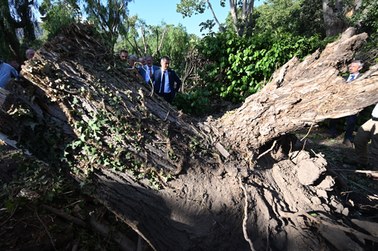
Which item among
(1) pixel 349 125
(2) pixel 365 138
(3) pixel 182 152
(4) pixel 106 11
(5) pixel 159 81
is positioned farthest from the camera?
(4) pixel 106 11

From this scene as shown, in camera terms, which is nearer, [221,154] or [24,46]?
[221,154]

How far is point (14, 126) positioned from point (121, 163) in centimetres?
88

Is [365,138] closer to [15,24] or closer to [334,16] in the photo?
[334,16]

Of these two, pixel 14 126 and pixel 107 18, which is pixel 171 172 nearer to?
pixel 14 126

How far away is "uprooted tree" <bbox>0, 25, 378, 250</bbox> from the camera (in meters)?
2.25

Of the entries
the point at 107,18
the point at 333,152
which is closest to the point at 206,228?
the point at 333,152

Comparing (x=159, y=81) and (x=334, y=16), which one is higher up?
(x=334, y=16)

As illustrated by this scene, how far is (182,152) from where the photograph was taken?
2.55 metres

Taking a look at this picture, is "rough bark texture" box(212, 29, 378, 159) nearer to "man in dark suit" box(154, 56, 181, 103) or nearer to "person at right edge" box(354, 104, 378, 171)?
"man in dark suit" box(154, 56, 181, 103)

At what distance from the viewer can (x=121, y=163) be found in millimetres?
2289

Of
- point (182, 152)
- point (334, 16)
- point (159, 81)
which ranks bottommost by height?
point (182, 152)

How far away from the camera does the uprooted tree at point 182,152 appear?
2.25 meters

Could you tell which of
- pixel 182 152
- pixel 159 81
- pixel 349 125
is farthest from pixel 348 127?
pixel 182 152

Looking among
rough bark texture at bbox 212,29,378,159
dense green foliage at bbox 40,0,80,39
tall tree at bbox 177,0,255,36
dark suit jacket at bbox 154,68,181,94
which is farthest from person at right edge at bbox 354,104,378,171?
dense green foliage at bbox 40,0,80,39
